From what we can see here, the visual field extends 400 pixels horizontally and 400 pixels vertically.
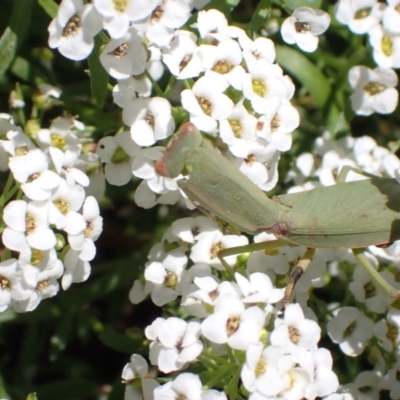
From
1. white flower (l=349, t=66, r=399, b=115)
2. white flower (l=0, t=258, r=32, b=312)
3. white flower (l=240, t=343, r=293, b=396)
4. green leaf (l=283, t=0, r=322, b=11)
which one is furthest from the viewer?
white flower (l=349, t=66, r=399, b=115)

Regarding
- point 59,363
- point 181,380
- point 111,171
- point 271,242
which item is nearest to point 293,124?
point 271,242

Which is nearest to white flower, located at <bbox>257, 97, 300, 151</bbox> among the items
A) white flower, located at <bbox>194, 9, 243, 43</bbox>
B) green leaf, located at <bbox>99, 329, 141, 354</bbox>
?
white flower, located at <bbox>194, 9, 243, 43</bbox>

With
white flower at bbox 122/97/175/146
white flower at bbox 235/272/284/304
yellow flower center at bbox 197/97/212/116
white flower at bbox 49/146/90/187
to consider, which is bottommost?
white flower at bbox 235/272/284/304

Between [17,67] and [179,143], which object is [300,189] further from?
[17,67]

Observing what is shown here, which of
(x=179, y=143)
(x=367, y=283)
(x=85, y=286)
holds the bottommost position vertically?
(x=85, y=286)

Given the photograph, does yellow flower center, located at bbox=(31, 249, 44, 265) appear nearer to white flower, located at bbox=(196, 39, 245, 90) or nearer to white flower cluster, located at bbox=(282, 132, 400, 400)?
white flower, located at bbox=(196, 39, 245, 90)

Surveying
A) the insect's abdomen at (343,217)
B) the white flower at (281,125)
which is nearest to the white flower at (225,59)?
the white flower at (281,125)
